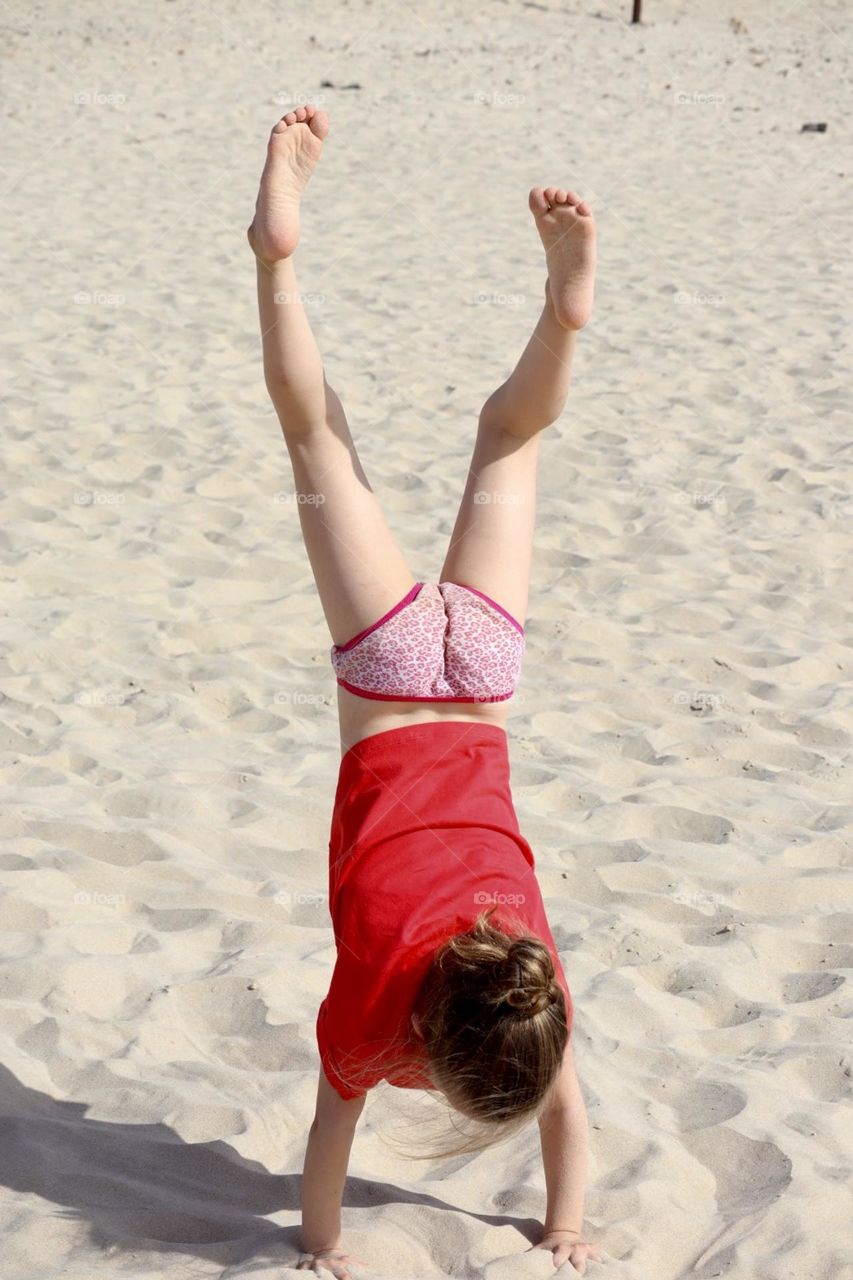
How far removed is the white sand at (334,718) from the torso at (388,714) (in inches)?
28.9

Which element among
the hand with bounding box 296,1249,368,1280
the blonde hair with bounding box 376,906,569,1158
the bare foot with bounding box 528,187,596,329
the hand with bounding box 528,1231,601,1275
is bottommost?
the hand with bounding box 528,1231,601,1275

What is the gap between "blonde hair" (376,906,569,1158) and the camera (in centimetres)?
193

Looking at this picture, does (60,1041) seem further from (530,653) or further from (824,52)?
(824,52)

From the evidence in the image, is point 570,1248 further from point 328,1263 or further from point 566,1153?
point 328,1263

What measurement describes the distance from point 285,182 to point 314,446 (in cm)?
48

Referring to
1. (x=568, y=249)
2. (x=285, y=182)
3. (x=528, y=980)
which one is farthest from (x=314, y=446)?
(x=528, y=980)

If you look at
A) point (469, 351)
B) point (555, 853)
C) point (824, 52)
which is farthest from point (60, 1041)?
point (824, 52)

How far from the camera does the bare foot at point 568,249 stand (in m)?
2.56

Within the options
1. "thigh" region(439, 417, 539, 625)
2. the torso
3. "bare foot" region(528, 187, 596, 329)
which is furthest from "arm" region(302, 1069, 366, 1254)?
"bare foot" region(528, 187, 596, 329)

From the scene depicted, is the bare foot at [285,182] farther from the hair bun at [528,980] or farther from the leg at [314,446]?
the hair bun at [528,980]

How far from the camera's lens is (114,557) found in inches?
194

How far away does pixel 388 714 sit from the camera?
2.37 m

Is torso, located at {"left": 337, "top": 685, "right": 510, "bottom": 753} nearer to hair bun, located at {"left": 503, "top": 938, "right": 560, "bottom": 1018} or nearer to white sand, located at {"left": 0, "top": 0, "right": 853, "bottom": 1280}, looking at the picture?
hair bun, located at {"left": 503, "top": 938, "right": 560, "bottom": 1018}

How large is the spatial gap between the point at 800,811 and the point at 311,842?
1.25 metres
